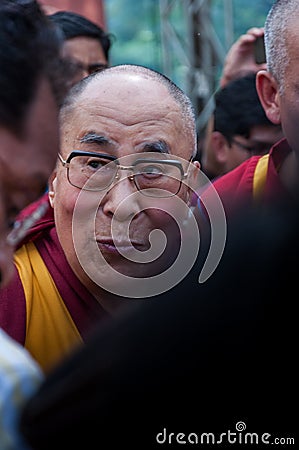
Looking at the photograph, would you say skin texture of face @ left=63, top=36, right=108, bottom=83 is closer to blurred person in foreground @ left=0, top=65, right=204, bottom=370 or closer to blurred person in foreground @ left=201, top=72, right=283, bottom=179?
blurred person in foreground @ left=201, top=72, right=283, bottom=179

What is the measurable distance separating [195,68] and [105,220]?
15.3 ft

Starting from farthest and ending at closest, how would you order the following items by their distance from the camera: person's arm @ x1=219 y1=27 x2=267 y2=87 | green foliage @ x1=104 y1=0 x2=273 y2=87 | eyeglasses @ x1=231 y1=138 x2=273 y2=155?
green foliage @ x1=104 y1=0 x2=273 y2=87
person's arm @ x1=219 y1=27 x2=267 y2=87
eyeglasses @ x1=231 y1=138 x2=273 y2=155

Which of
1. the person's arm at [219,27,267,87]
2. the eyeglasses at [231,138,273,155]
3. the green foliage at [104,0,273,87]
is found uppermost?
the green foliage at [104,0,273,87]

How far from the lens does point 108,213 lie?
6.79ft

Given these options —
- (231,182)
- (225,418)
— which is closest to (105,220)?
(231,182)

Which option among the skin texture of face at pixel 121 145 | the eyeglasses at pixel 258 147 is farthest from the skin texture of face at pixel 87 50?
the skin texture of face at pixel 121 145

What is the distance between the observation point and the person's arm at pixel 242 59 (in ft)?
12.3

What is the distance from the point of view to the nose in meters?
2.06

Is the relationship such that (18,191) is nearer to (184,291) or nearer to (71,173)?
(184,291)

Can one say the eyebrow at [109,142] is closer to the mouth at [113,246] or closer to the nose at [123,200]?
the nose at [123,200]

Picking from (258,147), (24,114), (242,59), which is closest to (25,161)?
(24,114)

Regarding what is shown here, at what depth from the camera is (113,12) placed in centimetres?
855

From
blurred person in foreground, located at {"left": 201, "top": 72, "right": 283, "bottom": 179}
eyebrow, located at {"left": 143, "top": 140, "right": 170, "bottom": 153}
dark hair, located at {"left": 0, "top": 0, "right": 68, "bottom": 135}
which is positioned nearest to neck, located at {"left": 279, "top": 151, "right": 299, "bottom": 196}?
eyebrow, located at {"left": 143, "top": 140, "right": 170, "bottom": 153}

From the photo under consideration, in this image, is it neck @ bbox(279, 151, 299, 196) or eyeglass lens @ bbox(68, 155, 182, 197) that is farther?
neck @ bbox(279, 151, 299, 196)
